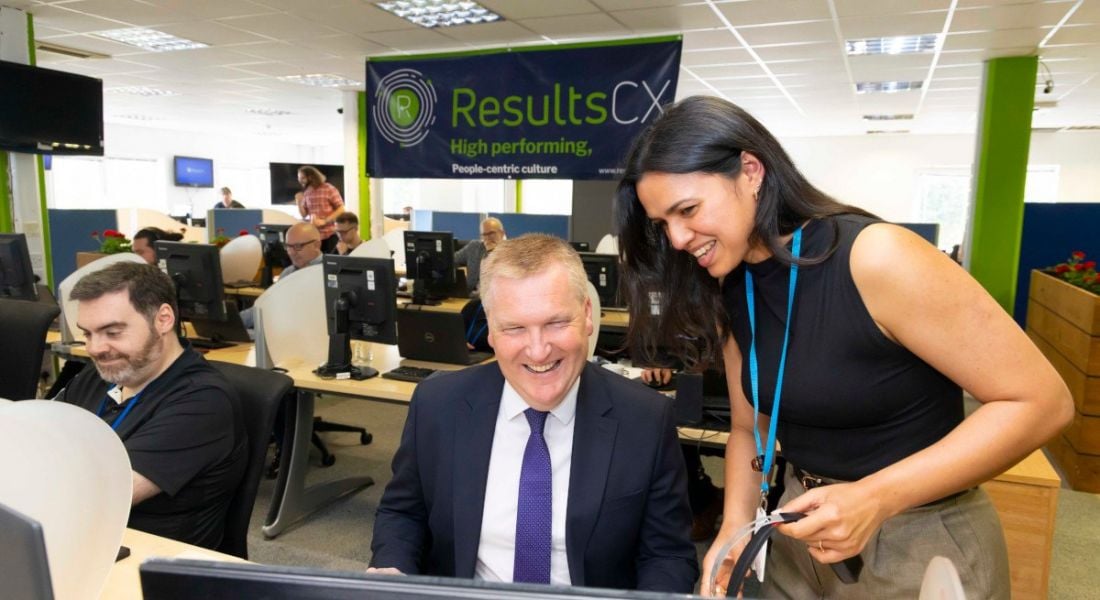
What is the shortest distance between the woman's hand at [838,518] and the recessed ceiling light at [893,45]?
598 centimetres

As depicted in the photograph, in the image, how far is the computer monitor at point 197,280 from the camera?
3.78 meters

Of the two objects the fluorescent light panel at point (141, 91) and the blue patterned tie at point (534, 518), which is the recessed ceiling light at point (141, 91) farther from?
the blue patterned tie at point (534, 518)

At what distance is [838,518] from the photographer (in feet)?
2.98

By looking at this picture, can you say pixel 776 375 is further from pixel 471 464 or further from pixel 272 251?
pixel 272 251

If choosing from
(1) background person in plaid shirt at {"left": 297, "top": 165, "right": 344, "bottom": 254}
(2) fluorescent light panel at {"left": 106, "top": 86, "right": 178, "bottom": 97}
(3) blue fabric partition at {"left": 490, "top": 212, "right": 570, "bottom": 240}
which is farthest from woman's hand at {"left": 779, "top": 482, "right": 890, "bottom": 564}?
(2) fluorescent light panel at {"left": 106, "top": 86, "right": 178, "bottom": 97}

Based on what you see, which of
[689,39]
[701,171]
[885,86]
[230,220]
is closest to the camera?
[701,171]

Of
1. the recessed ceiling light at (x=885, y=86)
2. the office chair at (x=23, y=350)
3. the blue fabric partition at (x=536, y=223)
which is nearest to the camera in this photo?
the office chair at (x=23, y=350)

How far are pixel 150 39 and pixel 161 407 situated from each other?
6.33m

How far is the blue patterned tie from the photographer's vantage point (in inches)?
52.0

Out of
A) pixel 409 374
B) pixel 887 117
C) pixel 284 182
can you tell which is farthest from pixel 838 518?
pixel 284 182

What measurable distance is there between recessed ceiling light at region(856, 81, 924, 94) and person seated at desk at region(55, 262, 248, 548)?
317 inches

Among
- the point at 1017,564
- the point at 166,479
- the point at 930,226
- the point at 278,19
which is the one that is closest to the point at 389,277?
the point at 166,479

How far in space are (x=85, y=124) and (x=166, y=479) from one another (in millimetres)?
5554

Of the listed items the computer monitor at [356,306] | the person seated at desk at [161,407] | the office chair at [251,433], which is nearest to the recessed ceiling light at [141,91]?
the computer monitor at [356,306]
